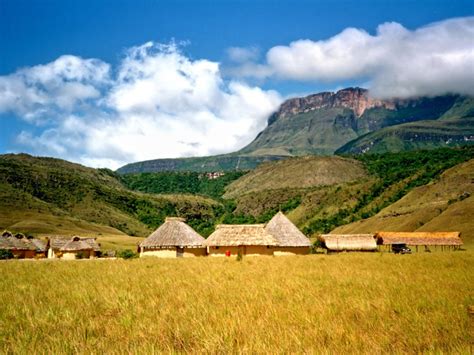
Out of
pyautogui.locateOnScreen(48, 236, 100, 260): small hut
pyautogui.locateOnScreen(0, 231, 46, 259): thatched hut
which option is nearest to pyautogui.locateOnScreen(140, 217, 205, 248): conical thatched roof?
pyautogui.locateOnScreen(48, 236, 100, 260): small hut

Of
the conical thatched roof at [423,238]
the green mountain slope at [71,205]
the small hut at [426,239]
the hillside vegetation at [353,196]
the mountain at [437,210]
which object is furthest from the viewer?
the hillside vegetation at [353,196]

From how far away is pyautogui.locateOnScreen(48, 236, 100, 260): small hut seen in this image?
49.4m

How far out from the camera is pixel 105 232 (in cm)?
8794

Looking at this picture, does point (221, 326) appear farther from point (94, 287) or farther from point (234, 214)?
point (234, 214)

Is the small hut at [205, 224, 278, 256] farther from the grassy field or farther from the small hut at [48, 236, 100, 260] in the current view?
the grassy field

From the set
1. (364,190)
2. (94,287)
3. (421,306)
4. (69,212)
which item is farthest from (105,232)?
(421,306)

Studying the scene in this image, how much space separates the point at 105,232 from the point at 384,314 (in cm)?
8564

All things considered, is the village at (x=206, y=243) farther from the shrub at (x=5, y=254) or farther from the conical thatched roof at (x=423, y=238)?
the conical thatched roof at (x=423, y=238)

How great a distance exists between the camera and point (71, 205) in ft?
359

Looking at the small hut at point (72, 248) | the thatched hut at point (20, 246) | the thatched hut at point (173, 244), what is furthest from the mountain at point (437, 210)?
the thatched hut at point (20, 246)

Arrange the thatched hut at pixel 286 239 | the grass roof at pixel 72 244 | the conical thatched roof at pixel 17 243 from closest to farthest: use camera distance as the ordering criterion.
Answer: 1. the thatched hut at pixel 286 239
2. the conical thatched roof at pixel 17 243
3. the grass roof at pixel 72 244

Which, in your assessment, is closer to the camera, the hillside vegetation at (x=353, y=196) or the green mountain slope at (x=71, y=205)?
the green mountain slope at (x=71, y=205)

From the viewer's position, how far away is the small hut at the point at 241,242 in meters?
36.8

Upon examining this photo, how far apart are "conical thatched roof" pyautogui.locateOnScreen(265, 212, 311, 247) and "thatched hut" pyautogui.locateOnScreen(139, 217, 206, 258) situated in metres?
6.69
